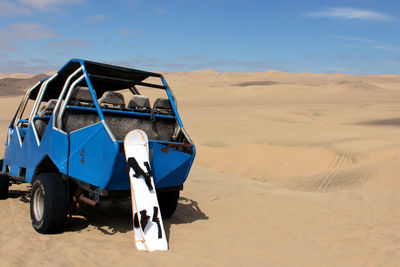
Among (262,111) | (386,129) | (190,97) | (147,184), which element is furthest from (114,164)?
(190,97)

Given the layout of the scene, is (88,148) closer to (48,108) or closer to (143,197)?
(143,197)

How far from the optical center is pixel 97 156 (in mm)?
5109

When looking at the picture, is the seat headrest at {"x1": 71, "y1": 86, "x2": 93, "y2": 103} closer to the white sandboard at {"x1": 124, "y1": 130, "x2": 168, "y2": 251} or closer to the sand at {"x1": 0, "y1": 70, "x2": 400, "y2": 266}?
the white sandboard at {"x1": 124, "y1": 130, "x2": 168, "y2": 251}

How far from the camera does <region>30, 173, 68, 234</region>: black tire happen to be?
5.31 m

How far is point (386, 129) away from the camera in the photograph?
69.8 ft

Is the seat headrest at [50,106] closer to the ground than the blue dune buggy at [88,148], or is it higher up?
higher up

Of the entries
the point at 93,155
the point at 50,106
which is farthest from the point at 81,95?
the point at 93,155

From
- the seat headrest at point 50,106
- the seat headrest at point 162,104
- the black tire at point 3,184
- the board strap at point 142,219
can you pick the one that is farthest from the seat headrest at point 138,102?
the black tire at point 3,184

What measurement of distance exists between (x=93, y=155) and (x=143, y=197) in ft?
2.66

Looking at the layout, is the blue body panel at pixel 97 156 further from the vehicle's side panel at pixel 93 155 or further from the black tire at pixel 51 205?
the black tire at pixel 51 205

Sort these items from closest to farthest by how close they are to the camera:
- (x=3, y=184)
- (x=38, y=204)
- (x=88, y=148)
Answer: (x=88, y=148) → (x=38, y=204) → (x=3, y=184)

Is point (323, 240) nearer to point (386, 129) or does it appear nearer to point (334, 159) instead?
point (334, 159)

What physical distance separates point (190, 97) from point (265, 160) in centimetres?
2995

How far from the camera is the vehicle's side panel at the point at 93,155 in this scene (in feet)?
16.5
